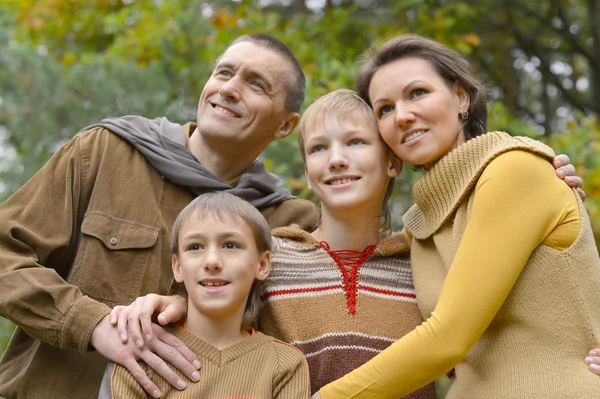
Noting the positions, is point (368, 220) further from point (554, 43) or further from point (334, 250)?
point (554, 43)

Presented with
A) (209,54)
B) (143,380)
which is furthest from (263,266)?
(209,54)

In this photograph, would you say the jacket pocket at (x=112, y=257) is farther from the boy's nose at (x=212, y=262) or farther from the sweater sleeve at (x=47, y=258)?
the boy's nose at (x=212, y=262)

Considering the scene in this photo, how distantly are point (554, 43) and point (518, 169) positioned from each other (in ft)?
22.8

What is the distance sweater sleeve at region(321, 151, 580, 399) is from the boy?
8.6 inches

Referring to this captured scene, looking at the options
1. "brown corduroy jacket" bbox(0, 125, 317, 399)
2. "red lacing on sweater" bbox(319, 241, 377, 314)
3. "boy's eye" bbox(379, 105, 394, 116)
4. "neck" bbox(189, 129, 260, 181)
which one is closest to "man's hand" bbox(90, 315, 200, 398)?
"brown corduroy jacket" bbox(0, 125, 317, 399)

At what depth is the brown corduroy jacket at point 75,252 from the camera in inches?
99.2

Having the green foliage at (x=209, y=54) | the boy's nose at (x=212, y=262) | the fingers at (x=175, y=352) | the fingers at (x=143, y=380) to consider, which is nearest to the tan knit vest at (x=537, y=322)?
the boy's nose at (x=212, y=262)

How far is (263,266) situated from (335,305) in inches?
11.3

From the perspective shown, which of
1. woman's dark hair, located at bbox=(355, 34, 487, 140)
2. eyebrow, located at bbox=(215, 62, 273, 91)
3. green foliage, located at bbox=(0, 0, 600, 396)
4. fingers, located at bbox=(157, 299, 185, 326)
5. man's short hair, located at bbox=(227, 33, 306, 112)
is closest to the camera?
fingers, located at bbox=(157, 299, 185, 326)

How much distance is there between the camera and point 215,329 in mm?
2424

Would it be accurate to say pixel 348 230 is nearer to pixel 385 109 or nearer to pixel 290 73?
pixel 385 109

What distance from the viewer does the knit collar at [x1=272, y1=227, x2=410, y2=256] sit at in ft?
8.94

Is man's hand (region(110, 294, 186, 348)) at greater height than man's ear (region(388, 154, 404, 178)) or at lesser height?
lesser

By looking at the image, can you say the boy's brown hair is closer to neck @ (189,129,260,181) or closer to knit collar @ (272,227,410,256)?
knit collar @ (272,227,410,256)
